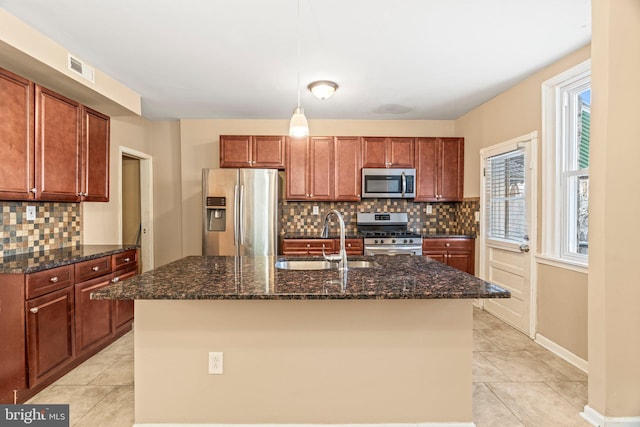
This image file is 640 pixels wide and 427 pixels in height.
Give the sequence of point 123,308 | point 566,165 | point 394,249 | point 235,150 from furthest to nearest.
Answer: point 235,150 → point 394,249 → point 123,308 → point 566,165

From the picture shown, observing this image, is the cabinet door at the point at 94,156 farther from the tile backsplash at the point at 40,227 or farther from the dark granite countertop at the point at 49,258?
the dark granite countertop at the point at 49,258

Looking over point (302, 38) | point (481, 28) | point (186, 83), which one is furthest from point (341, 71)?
point (186, 83)

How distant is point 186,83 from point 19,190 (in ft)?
5.73

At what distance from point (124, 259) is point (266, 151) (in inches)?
82.5

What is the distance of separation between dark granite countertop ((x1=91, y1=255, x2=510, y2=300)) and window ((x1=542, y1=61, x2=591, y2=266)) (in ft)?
5.05

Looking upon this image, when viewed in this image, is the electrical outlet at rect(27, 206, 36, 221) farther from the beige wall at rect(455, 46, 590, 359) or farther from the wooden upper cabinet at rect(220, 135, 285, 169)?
the beige wall at rect(455, 46, 590, 359)

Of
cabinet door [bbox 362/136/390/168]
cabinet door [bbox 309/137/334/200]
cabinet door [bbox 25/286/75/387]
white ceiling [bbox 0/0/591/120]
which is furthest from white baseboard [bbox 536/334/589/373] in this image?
cabinet door [bbox 25/286/75/387]

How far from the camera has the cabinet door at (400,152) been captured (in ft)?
14.8

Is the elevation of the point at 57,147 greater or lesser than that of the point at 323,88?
lesser

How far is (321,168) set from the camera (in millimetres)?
4473

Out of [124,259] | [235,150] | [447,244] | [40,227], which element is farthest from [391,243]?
[40,227]

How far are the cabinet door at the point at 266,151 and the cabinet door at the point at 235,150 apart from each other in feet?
0.25

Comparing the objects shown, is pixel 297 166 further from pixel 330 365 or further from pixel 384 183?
pixel 330 365

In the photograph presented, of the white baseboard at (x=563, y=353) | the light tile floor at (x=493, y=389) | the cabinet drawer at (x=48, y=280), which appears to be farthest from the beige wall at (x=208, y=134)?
the white baseboard at (x=563, y=353)
